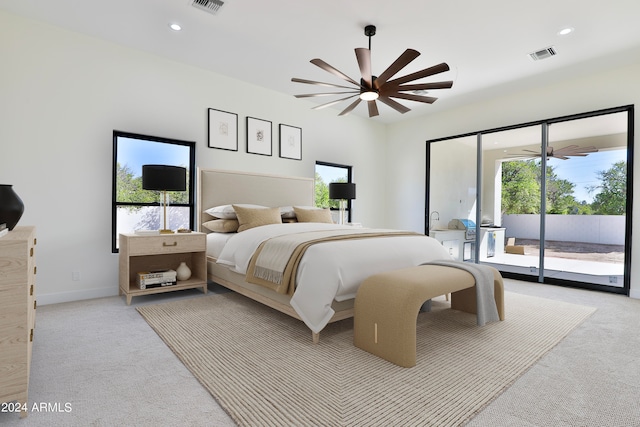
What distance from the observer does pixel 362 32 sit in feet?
11.0

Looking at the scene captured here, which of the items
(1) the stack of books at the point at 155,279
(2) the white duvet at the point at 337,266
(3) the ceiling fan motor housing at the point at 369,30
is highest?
(3) the ceiling fan motor housing at the point at 369,30

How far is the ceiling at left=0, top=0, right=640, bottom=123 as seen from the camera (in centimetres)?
294

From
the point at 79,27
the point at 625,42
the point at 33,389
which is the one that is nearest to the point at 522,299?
the point at 625,42

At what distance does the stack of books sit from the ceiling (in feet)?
8.34

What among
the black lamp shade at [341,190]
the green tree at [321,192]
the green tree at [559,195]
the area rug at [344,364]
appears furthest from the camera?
the green tree at [321,192]

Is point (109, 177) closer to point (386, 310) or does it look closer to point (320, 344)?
point (320, 344)

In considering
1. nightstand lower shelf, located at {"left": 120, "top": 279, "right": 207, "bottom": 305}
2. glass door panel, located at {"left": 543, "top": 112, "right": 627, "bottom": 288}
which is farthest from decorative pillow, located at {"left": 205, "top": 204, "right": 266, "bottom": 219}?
glass door panel, located at {"left": 543, "top": 112, "right": 627, "bottom": 288}

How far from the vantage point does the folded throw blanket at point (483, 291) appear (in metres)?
2.57

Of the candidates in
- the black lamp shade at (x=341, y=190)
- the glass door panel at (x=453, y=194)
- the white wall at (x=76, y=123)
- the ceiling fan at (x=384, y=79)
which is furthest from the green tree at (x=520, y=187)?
the white wall at (x=76, y=123)

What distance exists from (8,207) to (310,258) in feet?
6.04

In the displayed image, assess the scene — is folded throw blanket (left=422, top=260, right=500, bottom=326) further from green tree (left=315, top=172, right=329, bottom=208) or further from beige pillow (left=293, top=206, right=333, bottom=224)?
green tree (left=315, top=172, right=329, bottom=208)

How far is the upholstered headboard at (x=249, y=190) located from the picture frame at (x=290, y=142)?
391 mm

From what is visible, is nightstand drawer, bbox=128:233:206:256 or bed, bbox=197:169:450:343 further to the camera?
nightstand drawer, bbox=128:233:206:256

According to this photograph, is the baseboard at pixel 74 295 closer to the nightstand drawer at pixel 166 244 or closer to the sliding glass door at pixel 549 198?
the nightstand drawer at pixel 166 244
